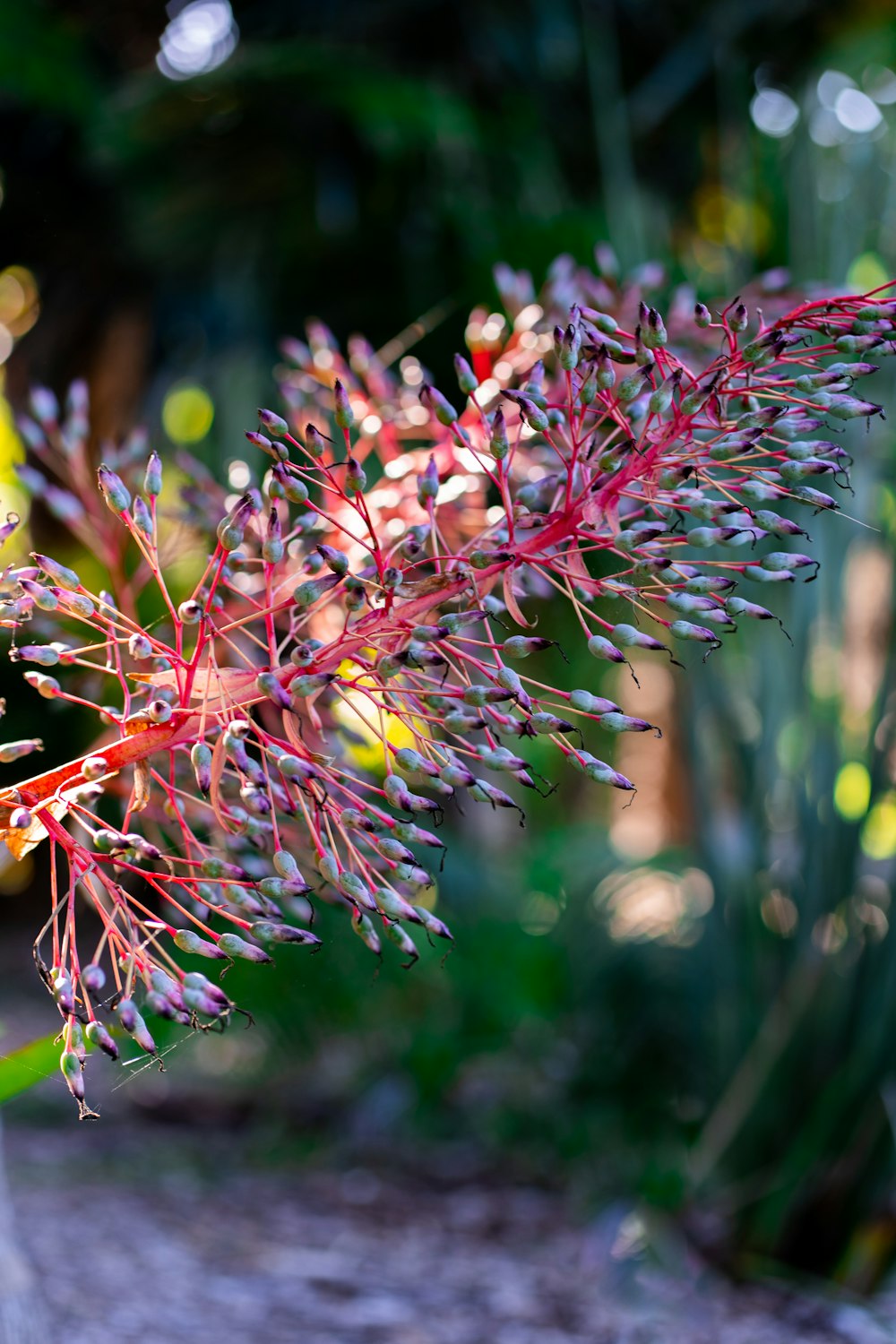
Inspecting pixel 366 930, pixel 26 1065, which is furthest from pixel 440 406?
pixel 26 1065

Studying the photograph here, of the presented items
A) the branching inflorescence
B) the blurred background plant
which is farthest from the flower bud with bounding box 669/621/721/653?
the blurred background plant

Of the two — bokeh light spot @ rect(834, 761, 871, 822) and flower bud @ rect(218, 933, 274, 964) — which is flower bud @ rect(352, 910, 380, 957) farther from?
bokeh light spot @ rect(834, 761, 871, 822)

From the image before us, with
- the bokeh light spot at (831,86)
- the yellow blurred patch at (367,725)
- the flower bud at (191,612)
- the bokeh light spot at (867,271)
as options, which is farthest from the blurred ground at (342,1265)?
the bokeh light spot at (831,86)

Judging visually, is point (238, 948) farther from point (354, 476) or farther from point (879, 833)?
point (879, 833)

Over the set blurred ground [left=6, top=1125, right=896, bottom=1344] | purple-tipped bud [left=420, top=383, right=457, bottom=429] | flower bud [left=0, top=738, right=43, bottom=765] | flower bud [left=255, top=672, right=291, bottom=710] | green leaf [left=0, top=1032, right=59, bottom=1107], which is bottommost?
blurred ground [left=6, top=1125, right=896, bottom=1344]

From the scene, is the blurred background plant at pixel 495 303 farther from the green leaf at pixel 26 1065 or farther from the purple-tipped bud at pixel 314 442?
the green leaf at pixel 26 1065

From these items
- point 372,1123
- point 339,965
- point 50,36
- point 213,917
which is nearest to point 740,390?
point 213,917
